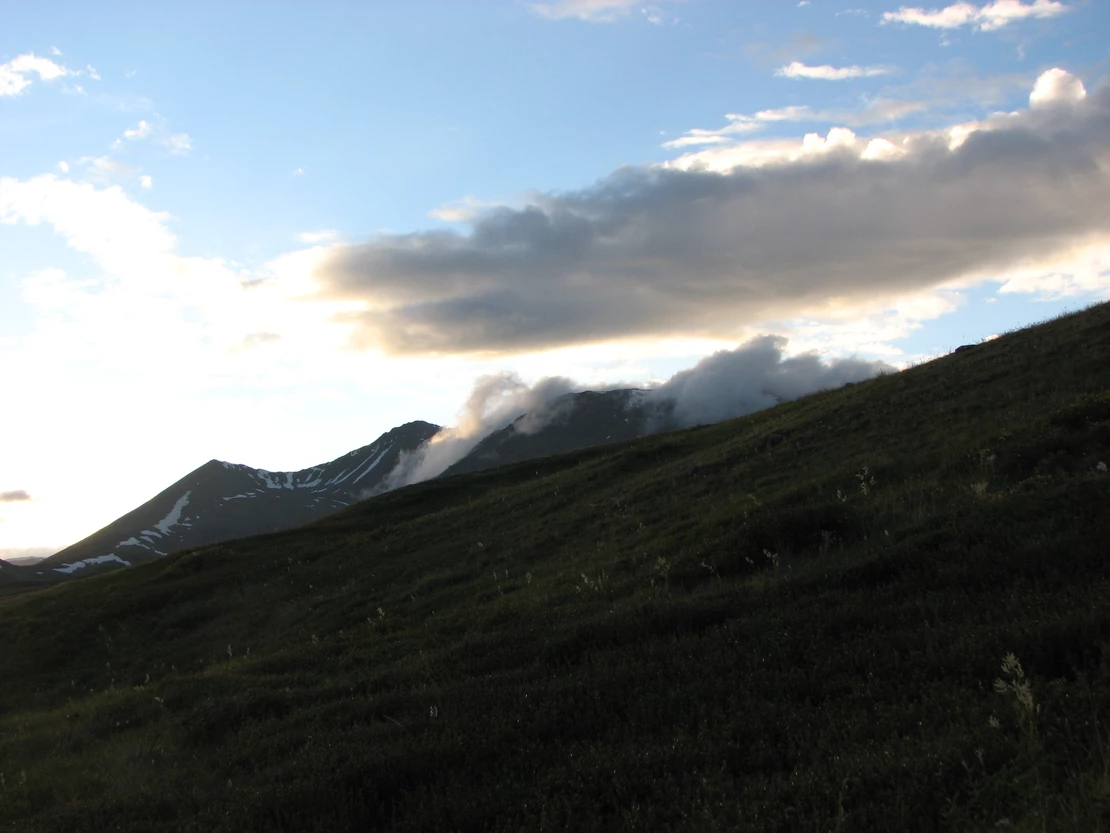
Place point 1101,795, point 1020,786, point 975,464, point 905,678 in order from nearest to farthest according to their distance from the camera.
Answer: point 1101,795, point 1020,786, point 905,678, point 975,464

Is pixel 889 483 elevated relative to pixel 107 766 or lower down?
elevated

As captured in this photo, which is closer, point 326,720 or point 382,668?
point 326,720

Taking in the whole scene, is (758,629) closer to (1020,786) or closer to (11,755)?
(1020,786)

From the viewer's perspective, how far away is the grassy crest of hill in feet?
21.4

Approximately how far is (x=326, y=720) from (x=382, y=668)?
2.91 m

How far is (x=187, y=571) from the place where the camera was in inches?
1534

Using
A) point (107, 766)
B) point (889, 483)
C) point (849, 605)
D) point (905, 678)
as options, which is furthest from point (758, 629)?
point (107, 766)

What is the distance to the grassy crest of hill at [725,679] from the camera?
21.4ft

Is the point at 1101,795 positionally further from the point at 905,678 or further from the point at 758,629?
the point at 758,629

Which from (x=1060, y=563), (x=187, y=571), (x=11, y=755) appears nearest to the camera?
(x=1060, y=563)

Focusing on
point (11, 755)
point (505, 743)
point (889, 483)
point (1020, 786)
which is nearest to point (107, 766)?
point (11, 755)

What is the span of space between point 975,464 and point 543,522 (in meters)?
16.3

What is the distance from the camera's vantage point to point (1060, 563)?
1005 cm

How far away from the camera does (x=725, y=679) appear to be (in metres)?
9.15
